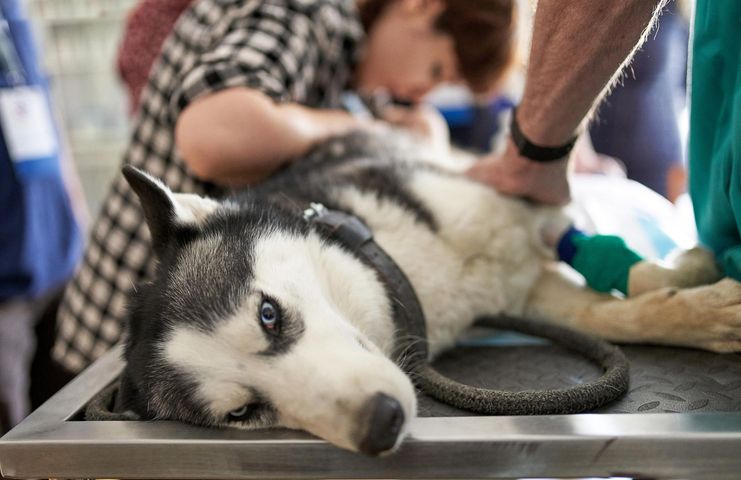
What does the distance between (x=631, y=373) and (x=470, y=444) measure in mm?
394

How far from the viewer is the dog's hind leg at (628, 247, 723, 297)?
4.04ft

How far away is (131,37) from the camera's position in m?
2.17

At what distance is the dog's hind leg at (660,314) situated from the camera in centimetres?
108

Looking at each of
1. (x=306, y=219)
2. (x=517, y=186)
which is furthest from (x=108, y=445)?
(x=517, y=186)

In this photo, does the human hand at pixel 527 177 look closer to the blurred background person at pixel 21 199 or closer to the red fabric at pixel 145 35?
the red fabric at pixel 145 35

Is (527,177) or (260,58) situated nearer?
(527,177)

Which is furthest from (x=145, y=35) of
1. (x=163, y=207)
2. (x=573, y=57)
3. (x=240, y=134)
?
(x=573, y=57)

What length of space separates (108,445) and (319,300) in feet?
1.26

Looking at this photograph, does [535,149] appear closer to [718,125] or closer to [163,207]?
[718,125]

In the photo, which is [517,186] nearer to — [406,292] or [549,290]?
[549,290]

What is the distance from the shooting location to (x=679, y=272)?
1234 mm

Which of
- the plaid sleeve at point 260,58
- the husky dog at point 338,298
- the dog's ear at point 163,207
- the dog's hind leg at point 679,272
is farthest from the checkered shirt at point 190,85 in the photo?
the dog's hind leg at point 679,272

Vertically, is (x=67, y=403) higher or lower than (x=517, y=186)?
lower

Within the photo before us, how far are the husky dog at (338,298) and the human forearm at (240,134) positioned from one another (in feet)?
0.39
